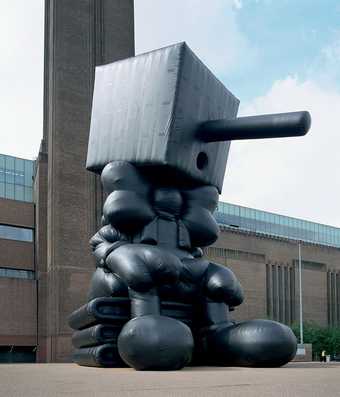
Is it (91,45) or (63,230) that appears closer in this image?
(63,230)

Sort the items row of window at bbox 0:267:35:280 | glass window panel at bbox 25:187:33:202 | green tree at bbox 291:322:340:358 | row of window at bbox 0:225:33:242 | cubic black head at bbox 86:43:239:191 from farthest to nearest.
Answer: green tree at bbox 291:322:340:358 < glass window panel at bbox 25:187:33:202 < row of window at bbox 0:225:33:242 < row of window at bbox 0:267:35:280 < cubic black head at bbox 86:43:239:191

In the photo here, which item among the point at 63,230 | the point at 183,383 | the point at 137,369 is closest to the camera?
the point at 183,383

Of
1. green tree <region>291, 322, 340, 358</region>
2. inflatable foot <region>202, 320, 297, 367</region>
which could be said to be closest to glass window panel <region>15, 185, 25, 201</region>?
green tree <region>291, 322, 340, 358</region>

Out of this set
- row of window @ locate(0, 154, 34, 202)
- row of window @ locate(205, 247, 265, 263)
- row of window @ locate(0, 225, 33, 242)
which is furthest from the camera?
row of window @ locate(205, 247, 265, 263)

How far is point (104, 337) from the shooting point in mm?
9312

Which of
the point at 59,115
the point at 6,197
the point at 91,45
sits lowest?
the point at 6,197

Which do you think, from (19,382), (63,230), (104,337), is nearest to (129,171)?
(104,337)

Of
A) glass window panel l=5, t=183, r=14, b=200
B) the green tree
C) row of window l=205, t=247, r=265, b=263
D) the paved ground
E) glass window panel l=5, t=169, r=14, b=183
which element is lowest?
the paved ground

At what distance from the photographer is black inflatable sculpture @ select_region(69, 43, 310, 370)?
9.15m

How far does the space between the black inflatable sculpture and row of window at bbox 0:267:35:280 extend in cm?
2710

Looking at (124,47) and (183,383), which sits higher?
(124,47)

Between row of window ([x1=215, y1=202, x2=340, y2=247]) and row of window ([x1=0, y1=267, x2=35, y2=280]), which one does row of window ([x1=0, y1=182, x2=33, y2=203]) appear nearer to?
row of window ([x1=0, y1=267, x2=35, y2=280])

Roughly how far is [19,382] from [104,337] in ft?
8.36

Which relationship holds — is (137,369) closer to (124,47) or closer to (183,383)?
(183,383)
